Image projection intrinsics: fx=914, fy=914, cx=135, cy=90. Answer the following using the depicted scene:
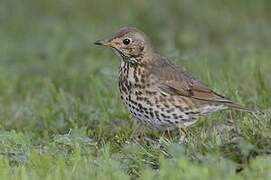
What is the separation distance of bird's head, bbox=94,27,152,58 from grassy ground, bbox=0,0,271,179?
70cm

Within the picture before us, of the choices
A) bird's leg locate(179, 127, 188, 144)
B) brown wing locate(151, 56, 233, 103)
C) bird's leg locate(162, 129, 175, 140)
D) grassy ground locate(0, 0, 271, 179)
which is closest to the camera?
grassy ground locate(0, 0, 271, 179)

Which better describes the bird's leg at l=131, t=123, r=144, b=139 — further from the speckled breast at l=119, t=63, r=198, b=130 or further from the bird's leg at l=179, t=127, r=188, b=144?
the bird's leg at l=179, t=127, r=188, b=144

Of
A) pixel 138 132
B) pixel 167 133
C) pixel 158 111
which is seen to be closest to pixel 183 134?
pixel 158 111

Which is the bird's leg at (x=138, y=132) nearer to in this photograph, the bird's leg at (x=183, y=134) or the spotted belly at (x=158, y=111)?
the spotted belly at (x=158, y=111)

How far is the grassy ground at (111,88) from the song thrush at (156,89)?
7.1 inches

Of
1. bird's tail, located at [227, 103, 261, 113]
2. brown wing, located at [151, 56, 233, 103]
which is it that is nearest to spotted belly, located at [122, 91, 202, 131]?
brown wing, located at [151, 56, 233, 103]

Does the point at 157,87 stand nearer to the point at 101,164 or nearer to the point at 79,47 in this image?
the point at 101,164

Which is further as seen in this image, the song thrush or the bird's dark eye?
the bird's dark eye

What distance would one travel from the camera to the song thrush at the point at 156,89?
25.0 feet

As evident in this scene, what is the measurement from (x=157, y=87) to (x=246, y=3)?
615 centimetres

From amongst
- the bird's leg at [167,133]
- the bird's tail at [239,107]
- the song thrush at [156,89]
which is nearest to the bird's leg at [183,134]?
the song thrush at [156,89]

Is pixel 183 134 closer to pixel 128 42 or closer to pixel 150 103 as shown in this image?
pixel 150 103

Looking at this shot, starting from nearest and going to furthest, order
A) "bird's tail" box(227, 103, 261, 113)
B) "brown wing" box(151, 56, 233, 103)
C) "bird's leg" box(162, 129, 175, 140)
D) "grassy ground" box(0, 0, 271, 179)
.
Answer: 1. "grassy ground" box(0, 0, 271, 179)
2. "bird's tail" box(227, 103, 261, 113)
3. "brown wing" box(151, 56, 233, 103)
4. "bird's leg" box(162, 129, 175, 140)

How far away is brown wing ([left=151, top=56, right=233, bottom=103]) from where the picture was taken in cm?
784
